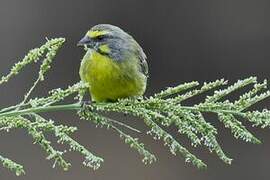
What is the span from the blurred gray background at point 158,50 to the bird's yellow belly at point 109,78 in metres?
6.29

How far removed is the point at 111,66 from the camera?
373 centimetres

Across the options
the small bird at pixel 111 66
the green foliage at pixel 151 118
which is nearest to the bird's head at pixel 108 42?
the small bird at pixel 111 66

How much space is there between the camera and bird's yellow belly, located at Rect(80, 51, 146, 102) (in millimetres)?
3604

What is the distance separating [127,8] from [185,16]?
0.77 meters

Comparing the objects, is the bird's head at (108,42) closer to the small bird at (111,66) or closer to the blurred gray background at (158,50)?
the small bird at (111,66)

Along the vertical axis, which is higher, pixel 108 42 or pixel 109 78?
pixel 108 42

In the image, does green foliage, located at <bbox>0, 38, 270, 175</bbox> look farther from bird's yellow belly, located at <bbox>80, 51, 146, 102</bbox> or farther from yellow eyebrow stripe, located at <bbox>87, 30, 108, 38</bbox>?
yellow eyebrow stripe, located at <bbox>87, 30, 108, 38</bbox>

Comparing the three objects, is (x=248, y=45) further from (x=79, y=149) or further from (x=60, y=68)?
(x=79, y=149)

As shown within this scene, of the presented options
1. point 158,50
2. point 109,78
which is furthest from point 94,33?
point 158,50

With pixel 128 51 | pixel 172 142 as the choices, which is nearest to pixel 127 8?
pixel 128 51

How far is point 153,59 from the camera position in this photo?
432 inches

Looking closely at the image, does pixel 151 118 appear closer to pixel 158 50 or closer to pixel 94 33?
pixel 94 33

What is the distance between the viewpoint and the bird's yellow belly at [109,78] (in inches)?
142

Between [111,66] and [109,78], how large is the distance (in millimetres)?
110
